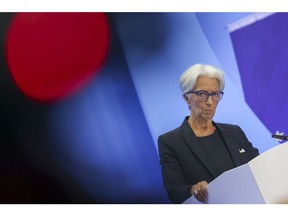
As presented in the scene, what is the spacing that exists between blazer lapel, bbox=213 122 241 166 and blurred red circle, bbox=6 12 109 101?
Result: 669 mm

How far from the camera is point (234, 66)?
2158mm

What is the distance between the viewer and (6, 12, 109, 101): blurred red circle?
215 cm

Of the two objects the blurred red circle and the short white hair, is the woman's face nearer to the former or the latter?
the short white hair

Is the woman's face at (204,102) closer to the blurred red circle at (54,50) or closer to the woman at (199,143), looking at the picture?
the woman at (199,143)

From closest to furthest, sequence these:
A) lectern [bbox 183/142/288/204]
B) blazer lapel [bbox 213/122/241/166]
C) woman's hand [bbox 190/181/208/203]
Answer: lectern [bbox 183/142/288/204]
woman's hand [bbox 190/181/208/203]
blazer lapel [bbox 213/122/241/166]

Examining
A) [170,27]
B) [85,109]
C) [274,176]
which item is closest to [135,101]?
[85,109]

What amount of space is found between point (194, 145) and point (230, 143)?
6.9 inches

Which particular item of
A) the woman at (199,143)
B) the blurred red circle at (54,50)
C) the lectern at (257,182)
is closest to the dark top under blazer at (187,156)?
the woman at (199,143)

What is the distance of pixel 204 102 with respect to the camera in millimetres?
2119

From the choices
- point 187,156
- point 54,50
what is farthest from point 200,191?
point 54,50

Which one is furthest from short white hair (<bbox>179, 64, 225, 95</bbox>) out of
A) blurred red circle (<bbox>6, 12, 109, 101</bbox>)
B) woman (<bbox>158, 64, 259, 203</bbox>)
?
blurred red circle (<bbox>6, 12, 109, 101</bbox>)
